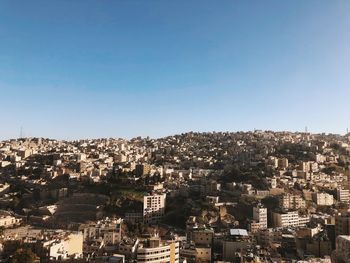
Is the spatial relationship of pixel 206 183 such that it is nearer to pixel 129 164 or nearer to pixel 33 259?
pixel 129 164

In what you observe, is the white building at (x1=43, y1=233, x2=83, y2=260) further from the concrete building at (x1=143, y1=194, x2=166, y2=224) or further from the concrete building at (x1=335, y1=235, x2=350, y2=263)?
the concrete building at (x1=335, y1=235, x2=350, y2=263)

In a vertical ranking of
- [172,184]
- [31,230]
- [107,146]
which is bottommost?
[31,230]

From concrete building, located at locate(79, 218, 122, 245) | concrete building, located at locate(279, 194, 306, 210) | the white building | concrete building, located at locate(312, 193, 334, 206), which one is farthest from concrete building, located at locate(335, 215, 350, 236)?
the white building

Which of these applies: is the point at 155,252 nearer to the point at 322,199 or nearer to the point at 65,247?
the point at 65,247

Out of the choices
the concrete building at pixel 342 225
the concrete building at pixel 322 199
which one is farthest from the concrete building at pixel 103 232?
the concrete building at pixel 322 199

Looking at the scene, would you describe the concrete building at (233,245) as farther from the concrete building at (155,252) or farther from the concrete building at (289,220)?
the concrete building at (289,220)

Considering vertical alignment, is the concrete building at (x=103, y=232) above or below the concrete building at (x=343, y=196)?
below

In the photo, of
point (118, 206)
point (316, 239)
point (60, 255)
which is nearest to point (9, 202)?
point (118, 206)

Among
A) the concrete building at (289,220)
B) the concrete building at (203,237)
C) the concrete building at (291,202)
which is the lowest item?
the concrete building at (203,237)
